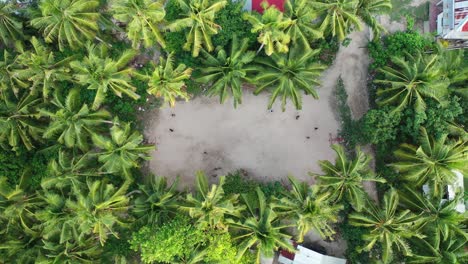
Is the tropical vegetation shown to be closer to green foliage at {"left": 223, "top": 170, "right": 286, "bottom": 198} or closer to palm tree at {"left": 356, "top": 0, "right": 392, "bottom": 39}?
palm tree at {"left": 356, "top": 0, "right": 392, "bottom": 39}

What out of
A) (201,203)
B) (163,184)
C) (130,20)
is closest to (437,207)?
(201,203)

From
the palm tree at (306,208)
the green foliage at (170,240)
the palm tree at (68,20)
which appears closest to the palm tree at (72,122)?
the palm tree at (68,20)

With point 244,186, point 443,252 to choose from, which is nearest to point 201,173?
point 244,186

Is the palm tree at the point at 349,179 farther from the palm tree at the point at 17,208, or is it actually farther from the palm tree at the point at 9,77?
the palm tree at the point at 9,77

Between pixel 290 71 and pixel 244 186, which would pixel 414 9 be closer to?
pixel 290 71

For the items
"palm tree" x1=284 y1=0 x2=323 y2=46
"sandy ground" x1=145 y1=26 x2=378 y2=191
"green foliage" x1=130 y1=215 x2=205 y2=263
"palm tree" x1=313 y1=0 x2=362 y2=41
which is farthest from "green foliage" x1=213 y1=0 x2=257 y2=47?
"green foliage" x1=130 y1=215 x2=205 y2=263
